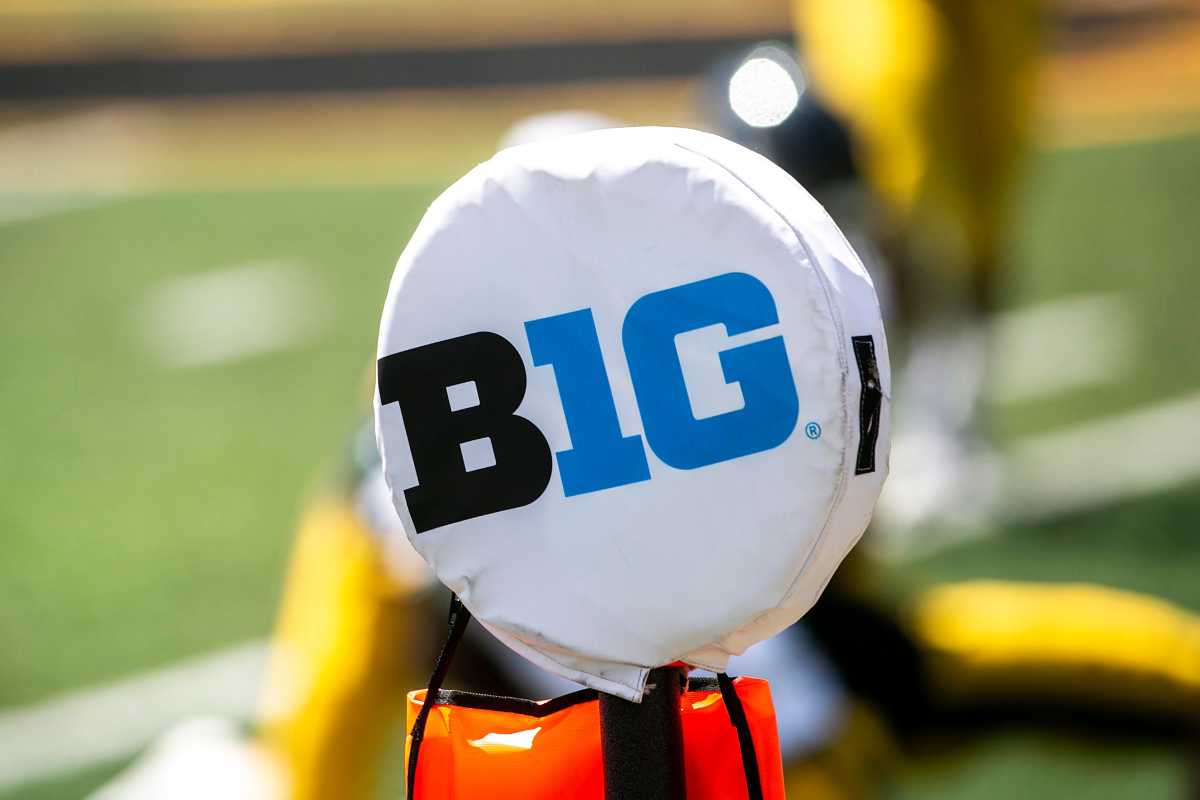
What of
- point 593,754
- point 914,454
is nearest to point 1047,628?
point 593,754

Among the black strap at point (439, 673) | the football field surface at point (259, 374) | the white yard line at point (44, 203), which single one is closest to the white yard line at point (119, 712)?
the football field surface at point (259, 374)

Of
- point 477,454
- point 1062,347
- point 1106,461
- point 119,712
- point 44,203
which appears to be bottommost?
point 1106,461

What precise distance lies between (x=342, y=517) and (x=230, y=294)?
5691mm

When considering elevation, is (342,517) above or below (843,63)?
below

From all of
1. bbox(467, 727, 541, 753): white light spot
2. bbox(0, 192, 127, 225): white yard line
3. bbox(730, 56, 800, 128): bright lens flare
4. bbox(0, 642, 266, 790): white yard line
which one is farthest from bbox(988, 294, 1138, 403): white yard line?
bbox(0, 192, 127, 225): white yard line

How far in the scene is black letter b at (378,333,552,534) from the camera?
90 cm

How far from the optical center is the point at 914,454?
4996 millimetres

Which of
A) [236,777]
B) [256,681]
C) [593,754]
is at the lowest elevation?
[256,681]

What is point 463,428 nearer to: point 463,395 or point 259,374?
point 463,395

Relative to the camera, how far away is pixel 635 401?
2.88 feet

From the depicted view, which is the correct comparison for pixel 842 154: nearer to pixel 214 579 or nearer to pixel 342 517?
pixel 342 517

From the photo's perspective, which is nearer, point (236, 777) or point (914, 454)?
point (236, 777)

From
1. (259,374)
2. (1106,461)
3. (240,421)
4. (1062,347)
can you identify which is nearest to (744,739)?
(1106,461)

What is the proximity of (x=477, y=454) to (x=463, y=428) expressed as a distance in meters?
0.02
